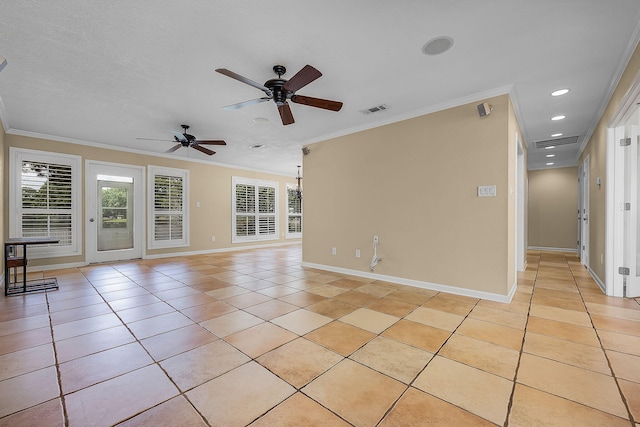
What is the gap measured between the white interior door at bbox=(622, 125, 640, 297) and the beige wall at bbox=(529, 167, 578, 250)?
4.99 meters

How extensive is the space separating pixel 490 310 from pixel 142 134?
6200mm

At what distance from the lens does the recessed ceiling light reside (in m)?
2.36

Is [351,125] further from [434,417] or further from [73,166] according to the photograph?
[73,166]

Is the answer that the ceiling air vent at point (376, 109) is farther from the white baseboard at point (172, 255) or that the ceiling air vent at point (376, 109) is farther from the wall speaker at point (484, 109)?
the white baseboard at point (172, 255)

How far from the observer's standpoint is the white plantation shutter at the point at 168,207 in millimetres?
6547

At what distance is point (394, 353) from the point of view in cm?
202

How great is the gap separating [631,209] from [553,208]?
5179 mm

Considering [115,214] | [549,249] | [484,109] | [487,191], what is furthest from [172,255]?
[549,249]

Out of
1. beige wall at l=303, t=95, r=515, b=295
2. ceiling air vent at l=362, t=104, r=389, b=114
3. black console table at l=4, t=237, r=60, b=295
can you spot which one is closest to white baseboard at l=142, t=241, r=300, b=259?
black console table at l=4, t=237, r=60, b=295

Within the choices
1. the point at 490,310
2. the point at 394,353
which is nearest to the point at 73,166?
the point at 394,353

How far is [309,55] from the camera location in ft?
8.52

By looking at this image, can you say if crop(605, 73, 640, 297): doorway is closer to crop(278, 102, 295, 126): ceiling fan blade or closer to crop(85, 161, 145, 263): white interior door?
crop(278, 102, 295, 126): ceiling fan blade

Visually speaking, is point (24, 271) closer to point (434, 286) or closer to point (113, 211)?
point (113, 211)

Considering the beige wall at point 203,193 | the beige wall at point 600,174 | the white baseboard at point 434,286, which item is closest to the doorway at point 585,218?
the beige wall at point 600,174
